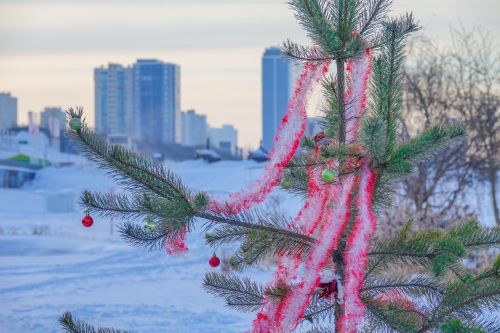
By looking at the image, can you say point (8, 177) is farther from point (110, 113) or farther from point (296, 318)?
point (110, 113)

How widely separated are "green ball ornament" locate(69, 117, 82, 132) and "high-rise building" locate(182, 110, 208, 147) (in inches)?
5565

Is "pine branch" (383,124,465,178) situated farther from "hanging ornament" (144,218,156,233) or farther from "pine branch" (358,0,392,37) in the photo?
"hanging ornament" (144,218,156,233)

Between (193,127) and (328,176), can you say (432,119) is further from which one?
(193,127)

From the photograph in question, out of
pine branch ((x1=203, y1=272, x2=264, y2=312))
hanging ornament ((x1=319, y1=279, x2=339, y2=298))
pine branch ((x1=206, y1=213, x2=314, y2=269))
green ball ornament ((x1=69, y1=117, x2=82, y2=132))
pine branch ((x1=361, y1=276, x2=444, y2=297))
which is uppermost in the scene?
green ball ornament ((x1=69, y1=117, x2=82, y2=132))

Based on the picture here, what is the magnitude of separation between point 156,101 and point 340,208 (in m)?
138

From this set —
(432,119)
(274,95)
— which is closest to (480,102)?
(432,119)

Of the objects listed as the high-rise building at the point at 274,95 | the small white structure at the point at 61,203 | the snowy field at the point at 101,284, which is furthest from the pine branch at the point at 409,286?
the high-rise building at the point at 274,95

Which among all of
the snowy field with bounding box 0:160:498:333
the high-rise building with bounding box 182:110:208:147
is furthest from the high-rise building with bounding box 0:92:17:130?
the snowy field with bounding box 0:160:498:333

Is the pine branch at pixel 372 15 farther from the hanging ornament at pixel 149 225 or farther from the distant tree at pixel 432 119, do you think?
the distant tree at pixel 432 119

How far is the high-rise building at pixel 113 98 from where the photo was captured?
140 metres

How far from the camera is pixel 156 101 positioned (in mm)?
140250

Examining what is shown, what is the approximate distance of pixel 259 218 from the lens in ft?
10.4

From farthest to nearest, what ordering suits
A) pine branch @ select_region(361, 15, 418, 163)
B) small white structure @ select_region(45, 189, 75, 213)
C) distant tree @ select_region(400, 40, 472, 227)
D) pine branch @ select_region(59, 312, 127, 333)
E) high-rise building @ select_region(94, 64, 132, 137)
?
1. high-rise building @ select_region(94, 64, 132, 137)
2. small white structure @ select_region(45, 189, 75, 213)
3. distant tree @ select_region(400, 40, 472, 227)
4. pine branch @ select_region(59, 312, 127, 333)
5. pine branch @ select_region(361, 15, 418, 163)

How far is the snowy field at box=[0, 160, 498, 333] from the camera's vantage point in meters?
9.35
